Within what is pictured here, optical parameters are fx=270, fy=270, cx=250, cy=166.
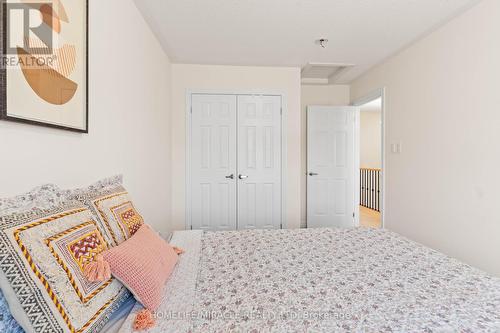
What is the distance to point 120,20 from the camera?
193cm

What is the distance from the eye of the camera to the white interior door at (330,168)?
14.1 ft

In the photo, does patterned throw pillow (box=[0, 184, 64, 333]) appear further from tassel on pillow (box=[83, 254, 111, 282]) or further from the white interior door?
the white interior door

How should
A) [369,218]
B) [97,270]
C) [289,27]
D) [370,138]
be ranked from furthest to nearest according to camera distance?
1. [370,138]
2. [369,218]
3. [289,27]
4. [97,270]

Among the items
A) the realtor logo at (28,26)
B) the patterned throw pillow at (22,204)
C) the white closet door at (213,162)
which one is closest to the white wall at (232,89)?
the white closet door at (213,162)

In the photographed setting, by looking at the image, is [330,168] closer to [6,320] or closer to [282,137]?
[282,137]

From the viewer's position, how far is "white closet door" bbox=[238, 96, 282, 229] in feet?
12.3

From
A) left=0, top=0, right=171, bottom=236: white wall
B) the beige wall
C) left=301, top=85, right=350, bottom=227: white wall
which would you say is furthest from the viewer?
the beige wall

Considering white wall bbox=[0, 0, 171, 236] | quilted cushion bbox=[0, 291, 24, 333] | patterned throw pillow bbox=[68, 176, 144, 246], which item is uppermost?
white wall bbox=[0, 0, 171, 236]

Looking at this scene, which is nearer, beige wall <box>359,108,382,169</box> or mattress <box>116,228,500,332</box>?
mattress <box>116,228,500,332</box>

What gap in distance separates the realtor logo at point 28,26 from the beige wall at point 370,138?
750 centimetres

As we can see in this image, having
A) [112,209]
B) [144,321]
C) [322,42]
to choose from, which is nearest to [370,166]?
[322,42]

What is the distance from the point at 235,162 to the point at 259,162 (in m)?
0.34

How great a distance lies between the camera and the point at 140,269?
3.37 feet

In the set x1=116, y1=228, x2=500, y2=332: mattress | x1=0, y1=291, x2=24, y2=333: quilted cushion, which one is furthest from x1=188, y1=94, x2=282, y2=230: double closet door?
x1=0, y1=291, x2=24, y2=333: quilted cushion
